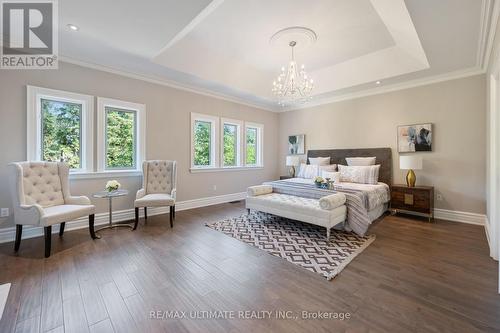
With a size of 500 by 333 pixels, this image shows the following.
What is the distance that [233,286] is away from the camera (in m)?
2.03

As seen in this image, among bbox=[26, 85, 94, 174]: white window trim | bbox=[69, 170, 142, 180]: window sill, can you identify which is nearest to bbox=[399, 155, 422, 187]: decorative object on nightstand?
bbox=[69, 170, 142, 180]: window sill

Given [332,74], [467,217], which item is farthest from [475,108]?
[332,74]

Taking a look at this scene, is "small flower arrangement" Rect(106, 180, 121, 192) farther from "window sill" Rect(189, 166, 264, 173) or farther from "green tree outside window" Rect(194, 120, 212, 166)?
"green tree outside window" Rect(194, 120, 212, 166)

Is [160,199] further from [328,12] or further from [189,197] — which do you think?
[328,12]

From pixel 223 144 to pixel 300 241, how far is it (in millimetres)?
3387

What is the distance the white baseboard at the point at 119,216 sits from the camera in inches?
121

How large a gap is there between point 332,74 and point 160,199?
14.8ft

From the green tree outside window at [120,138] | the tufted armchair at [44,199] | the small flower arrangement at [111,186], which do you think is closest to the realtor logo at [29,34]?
the green tree outside window at [120,138]

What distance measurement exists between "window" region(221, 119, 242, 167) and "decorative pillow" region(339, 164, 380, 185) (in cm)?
283

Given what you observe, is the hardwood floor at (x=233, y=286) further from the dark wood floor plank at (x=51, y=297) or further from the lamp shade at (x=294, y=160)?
the lamp shade at (x=294, y=160)

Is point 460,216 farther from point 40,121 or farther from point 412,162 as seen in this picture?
point 40,121

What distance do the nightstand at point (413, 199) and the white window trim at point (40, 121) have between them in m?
5.89

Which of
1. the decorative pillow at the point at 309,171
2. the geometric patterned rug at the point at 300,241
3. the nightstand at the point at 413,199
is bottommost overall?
the geometric patterned rug at the point at 300,241

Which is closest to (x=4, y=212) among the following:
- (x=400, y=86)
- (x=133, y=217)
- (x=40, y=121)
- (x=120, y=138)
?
(x=40, y=121)
